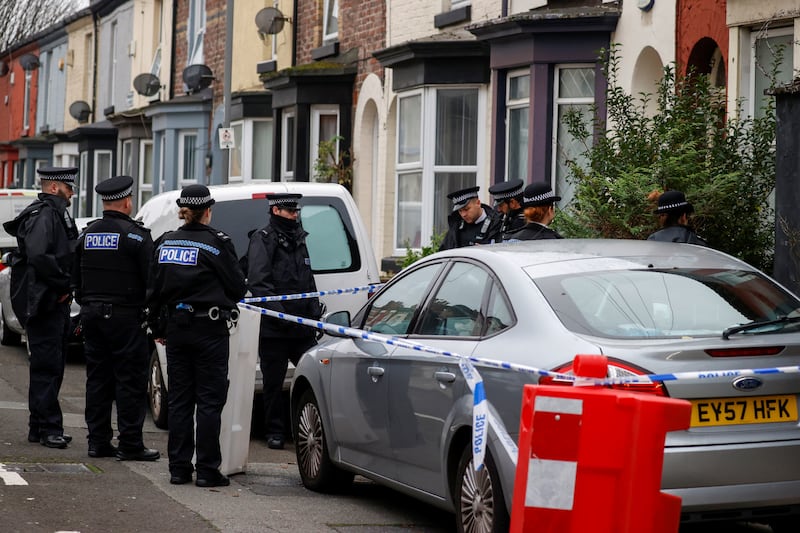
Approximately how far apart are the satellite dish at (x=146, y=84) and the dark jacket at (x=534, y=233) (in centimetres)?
2334

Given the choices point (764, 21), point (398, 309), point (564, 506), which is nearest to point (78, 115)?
point (764, 21)

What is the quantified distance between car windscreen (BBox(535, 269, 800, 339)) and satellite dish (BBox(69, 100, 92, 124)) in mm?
35015

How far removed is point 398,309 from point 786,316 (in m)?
2.28

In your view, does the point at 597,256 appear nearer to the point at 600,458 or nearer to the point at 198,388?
the point at 600,458

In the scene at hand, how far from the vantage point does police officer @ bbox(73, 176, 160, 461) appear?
9758 millimetres

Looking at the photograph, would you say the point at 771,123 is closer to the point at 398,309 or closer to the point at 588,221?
the point at 588,221

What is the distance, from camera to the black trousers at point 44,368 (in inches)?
409

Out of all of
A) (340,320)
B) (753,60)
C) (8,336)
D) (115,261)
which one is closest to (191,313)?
(340,320)

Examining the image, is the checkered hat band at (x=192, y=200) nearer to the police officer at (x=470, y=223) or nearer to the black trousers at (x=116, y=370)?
the black trousers at (x=116, y=370)

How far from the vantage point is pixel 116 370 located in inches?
388

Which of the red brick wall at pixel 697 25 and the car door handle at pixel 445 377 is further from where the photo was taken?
the red brick wall at pixel 697 25

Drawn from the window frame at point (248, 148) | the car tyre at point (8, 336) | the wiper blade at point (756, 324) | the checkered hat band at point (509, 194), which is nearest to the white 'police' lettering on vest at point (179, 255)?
the checkered hat band at point (509, 194)

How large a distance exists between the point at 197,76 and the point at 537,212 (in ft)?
66.8

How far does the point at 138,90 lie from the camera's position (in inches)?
1272
